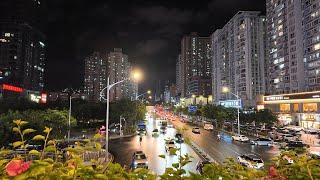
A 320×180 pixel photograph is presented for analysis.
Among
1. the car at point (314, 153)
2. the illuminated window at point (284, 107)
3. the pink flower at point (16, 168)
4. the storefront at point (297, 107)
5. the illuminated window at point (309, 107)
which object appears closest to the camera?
the pink flower at point (16, 168)

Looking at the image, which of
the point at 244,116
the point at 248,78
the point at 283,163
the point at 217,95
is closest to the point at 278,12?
the point at 248,78

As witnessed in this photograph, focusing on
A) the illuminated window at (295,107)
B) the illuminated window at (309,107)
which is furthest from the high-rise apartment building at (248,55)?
the illuminated window at (309,107)

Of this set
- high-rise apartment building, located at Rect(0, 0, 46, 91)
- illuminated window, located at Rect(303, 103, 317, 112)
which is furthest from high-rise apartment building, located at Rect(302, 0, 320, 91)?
high-rise apartment building, located at Rect(0, 0, 46, 91)

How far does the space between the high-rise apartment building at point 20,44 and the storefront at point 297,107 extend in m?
114

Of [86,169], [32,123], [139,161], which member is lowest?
[139,161]

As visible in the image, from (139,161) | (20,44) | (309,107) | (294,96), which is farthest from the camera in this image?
(20,44)

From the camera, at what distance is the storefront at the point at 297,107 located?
261 ft

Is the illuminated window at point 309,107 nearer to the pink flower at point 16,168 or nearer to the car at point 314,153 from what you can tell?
the car at point 314,153

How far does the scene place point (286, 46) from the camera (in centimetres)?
9956

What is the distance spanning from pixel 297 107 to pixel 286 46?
2248cm

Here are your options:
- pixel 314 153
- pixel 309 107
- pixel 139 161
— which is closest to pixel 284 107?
pixel 309 107

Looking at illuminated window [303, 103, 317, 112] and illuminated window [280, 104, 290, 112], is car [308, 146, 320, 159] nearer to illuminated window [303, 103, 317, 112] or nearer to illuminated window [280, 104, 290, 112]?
illuminated window [303, 103, 317, 112]

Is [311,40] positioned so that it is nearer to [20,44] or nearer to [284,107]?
[284,107]

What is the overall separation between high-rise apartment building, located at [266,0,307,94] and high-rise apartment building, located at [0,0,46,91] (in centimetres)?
11434
